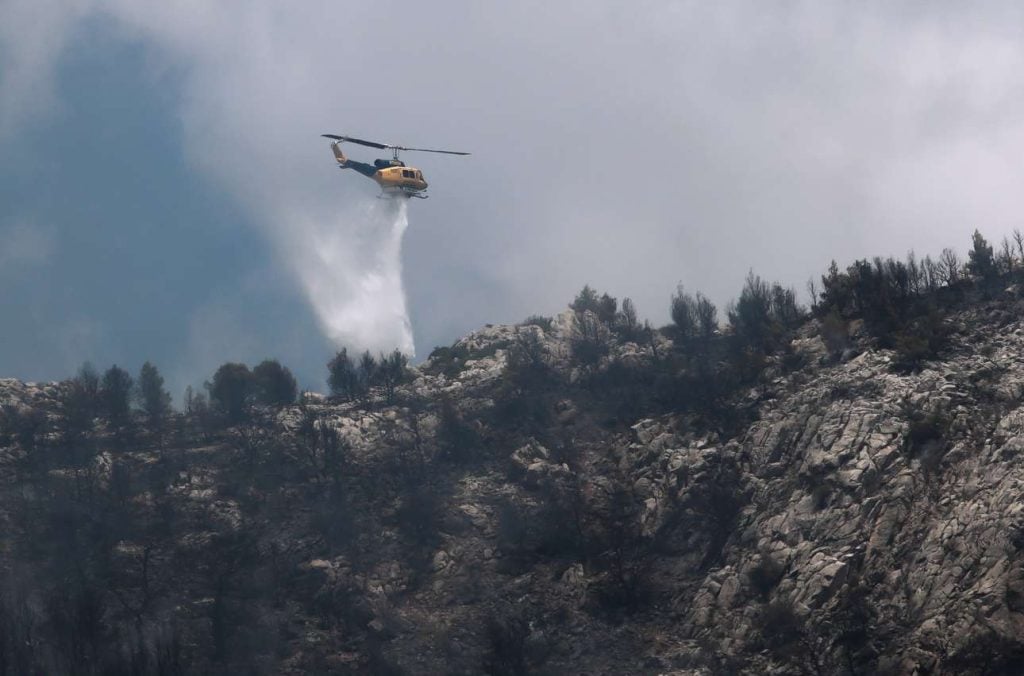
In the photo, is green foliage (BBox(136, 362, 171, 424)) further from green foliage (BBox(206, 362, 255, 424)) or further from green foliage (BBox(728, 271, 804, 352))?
green foliage (BBox(728, 271, 804, 352))

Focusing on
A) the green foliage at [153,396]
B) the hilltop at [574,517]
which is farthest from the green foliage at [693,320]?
the green foliage at [153,396]

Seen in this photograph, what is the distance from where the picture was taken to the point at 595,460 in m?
101

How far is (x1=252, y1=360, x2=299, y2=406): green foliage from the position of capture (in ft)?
383

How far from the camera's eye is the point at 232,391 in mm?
115688

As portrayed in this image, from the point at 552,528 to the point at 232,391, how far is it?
133 feet

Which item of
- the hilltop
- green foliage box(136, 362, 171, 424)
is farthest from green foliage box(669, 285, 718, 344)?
green foliage box(136, 362, 171, 424)

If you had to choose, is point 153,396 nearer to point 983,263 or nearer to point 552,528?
point 552,528

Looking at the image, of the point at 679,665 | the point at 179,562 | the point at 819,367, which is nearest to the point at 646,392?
the point at 819,367

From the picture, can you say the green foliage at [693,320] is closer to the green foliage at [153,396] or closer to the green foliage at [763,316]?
the green foliage at [763,316]

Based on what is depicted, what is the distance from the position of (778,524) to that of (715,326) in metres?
40.8

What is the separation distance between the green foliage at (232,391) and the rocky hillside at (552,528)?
2.48m

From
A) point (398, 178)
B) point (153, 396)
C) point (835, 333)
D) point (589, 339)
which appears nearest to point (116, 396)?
point (153, 396)

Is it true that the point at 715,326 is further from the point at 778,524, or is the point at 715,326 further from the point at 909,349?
the point at 778,524

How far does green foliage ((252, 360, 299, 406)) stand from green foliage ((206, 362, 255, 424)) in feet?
2.32
